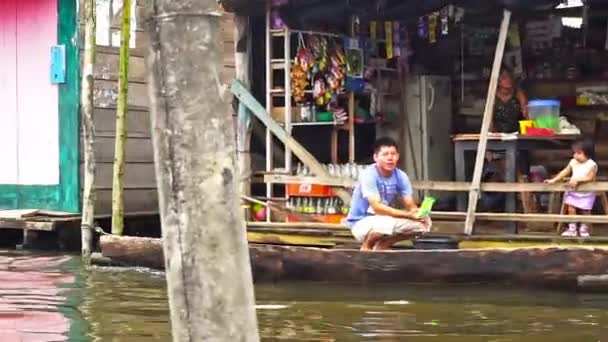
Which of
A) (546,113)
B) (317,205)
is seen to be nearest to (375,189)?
(317,205)

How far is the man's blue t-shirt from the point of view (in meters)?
8.55

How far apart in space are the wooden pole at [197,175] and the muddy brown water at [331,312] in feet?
15.0

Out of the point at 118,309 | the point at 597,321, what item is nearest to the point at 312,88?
the point at 118,309

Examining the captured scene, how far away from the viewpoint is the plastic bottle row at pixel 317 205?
1026 centimetres

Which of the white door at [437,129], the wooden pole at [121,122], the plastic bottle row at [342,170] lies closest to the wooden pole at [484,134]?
the plastic bottle row at [342,170]

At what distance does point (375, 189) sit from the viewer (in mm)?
8516

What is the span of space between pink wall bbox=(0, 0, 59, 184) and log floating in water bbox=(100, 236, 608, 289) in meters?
4.60

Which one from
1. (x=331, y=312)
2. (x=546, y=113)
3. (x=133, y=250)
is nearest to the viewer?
(x=331, y=312)

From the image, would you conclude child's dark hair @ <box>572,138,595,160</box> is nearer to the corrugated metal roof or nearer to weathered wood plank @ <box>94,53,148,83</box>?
the corrugated metal roof

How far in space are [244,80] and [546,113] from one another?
311 cm

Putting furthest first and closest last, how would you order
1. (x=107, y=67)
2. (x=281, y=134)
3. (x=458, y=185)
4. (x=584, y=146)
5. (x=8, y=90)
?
(x=8, y=90) → (x=107, y=67) → (x=281, y=134) → (x=584, y=146) → (x=458, y=185)

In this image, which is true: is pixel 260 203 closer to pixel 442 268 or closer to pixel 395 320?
pixel 442 268

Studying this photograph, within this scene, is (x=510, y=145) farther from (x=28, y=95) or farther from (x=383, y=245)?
(x=28, y=95)

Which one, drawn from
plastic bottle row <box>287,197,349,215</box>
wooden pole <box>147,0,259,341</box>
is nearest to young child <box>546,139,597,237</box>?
plastic bottle row <box>287,197,349,215</box>
